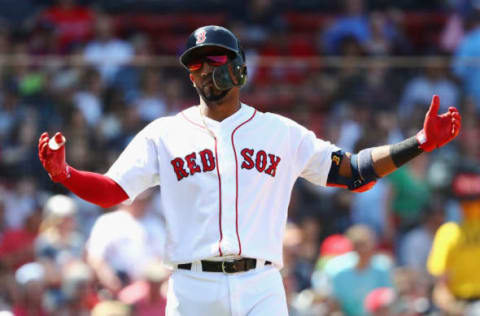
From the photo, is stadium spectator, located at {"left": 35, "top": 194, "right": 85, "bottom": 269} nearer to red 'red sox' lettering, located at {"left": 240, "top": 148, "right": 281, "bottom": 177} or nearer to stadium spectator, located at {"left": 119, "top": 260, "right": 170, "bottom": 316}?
stadium spectator, located at {"left": 119, "top": 260, "right": 170, "bottom": 316}

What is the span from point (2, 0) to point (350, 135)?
208 inches

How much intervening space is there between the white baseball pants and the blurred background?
2498 mm

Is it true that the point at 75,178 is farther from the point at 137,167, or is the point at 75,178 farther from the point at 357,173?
the point at 357,173

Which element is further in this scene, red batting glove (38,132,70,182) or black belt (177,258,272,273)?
black belt (177,258,272,273)

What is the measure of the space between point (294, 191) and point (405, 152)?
4149mm

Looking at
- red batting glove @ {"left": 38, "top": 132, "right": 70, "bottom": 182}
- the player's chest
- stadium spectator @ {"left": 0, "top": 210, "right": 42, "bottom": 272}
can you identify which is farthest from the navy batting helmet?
stadium spectator @ {"left": 0, "top": 210, "right": 42, "bottom": 272}

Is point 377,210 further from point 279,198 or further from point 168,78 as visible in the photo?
point 279,198

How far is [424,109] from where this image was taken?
8625mm

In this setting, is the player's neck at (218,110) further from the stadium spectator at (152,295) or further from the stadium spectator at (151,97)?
the stadium spectator at (151,97)

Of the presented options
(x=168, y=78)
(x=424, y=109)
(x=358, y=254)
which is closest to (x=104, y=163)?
(x=168, y=78)

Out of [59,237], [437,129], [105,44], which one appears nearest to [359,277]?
[59,237]

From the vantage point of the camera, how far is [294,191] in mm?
8555

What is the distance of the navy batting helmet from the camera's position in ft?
14.3

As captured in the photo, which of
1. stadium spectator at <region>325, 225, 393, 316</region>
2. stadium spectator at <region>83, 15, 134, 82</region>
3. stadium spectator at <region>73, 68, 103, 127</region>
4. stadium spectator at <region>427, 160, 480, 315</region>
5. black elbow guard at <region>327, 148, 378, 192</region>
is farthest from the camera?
stadium spectator at <region>83, 15, 134, 82</region>
